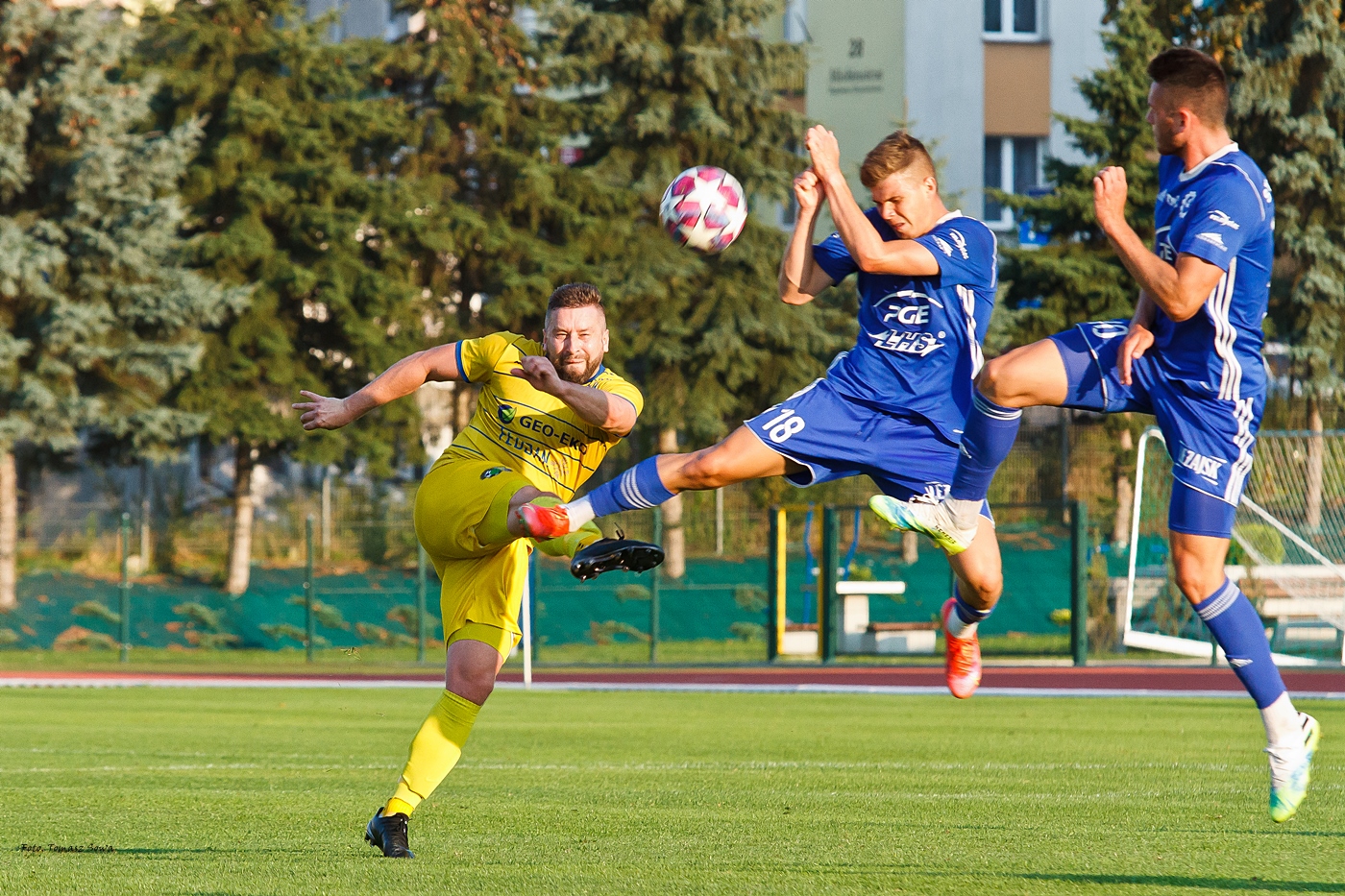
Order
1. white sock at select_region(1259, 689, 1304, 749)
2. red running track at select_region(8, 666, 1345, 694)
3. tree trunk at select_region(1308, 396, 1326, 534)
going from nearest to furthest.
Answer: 1. white sock at select_region(1259, 689, 1304, 749)
2. red running track at select_region(8, 666, 1345, 694)
3. tree trunk at select_region(1308, 396, 1326, 534)

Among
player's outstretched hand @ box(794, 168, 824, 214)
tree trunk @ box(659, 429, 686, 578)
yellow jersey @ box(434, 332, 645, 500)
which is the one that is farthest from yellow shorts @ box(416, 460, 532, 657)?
tree trunk @ box(659, 429, 686, 578)

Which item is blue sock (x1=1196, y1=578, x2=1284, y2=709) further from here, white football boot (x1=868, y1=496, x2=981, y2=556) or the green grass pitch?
white football boot (x1=868, y1=496, x2=981, y2=556)

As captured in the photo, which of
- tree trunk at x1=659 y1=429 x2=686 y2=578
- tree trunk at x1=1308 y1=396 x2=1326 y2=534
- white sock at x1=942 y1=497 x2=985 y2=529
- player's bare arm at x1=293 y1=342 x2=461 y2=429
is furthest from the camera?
tree trunk at x1=659 y1=429 x2=686 y2=578

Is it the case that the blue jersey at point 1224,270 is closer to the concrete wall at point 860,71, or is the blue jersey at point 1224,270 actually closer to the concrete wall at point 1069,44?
the concrete wall at point 860,71

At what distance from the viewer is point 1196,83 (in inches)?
229

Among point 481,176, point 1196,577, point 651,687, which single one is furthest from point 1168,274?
point 481,176

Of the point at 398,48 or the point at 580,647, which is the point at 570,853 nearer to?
the point at 580,647

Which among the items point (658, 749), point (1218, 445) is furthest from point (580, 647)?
point (1218, 445)

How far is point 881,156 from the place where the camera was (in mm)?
6715

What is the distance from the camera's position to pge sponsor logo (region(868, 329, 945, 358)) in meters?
6.75

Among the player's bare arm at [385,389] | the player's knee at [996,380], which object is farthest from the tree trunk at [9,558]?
the player's knee at [996,380]

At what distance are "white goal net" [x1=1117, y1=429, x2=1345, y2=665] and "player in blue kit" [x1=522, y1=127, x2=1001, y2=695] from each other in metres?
14.2

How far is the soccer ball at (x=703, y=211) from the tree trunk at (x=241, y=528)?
2211cm

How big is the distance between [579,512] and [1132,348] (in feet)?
7.34
